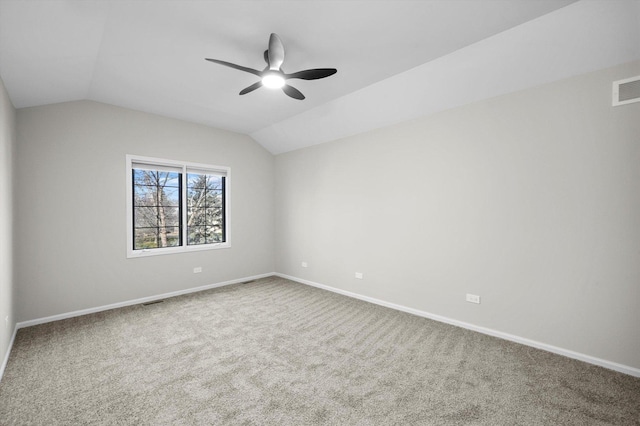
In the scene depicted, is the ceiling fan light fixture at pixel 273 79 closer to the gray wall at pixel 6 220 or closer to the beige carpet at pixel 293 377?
the gray wall at pixel 6 220

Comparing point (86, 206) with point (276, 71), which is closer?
point (276, 71)

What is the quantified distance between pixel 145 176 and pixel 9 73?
6.37 ft

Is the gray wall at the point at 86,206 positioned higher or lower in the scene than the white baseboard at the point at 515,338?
higher

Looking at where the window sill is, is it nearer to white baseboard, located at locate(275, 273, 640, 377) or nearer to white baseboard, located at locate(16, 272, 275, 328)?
white baseboard, located at locate(16, 272, 275, 328)

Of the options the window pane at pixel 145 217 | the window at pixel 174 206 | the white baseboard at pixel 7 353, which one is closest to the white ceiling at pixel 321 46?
the window at pixel 174 206

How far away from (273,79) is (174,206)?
310cm

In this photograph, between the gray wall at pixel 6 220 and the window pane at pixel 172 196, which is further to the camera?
the window pane at pixel 172 196

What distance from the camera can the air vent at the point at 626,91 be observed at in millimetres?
2175

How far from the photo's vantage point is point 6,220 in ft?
8.50

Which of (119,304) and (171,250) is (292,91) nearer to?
(171,250)

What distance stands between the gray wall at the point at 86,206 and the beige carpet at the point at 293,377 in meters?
0.50

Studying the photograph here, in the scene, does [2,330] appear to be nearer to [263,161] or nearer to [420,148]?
[263,161]

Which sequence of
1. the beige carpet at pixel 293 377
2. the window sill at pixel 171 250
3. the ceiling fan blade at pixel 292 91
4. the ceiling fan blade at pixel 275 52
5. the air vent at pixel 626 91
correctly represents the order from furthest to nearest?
the window sill at pixel 171 250 → the ceiling fan blade at pixel 292 91 → the air vent at pixel 626 91 → the ceiling fan blade at pixel 275 52 → the beige carpet at pixel 293 377

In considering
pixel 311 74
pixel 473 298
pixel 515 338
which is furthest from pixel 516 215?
pixel 311 74
